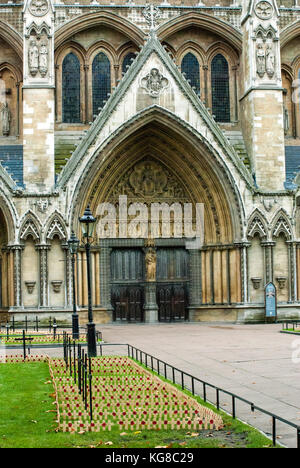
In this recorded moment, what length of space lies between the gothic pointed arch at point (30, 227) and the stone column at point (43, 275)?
1.43 ft

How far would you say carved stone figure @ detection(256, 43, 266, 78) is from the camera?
33.9 meters

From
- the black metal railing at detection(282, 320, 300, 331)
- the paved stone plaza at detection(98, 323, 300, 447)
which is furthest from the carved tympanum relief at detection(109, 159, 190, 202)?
the black metal railing at detection(282, 320, 300, 331)

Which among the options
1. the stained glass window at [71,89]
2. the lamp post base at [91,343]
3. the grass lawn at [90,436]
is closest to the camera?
the grass lawn at [90,436]

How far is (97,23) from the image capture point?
3559 cm

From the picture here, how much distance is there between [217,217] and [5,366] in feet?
61.5

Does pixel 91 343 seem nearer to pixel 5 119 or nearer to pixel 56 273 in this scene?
pixel 56 273

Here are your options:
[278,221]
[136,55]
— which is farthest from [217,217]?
[136,55]

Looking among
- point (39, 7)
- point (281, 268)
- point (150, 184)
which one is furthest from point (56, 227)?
point (281, 268)

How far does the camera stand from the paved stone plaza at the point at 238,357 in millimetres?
12336

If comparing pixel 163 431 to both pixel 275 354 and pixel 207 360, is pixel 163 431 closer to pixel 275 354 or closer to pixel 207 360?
pixel 207 360

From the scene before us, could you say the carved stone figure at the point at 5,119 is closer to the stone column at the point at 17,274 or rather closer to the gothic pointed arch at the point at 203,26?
the stone column at the point at 17,274

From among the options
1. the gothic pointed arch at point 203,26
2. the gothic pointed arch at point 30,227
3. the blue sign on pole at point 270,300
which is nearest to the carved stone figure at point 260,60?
the gothic pointed arch at point 203,26

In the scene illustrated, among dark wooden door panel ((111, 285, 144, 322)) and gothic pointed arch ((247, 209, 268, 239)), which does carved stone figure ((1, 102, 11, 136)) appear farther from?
gothic pointed arch ((247, 209, 268, 239))

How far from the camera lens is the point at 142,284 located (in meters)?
35.1
